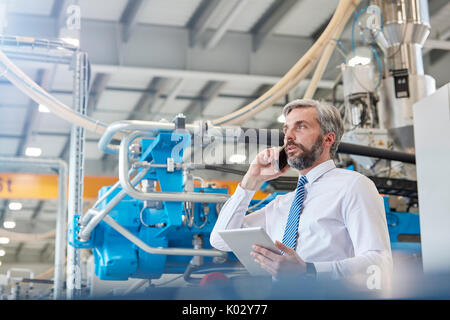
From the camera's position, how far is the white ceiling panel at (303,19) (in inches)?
235

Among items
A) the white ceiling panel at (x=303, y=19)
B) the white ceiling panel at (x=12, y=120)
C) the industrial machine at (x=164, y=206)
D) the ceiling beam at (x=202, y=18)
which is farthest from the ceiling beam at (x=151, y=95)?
the industrial machine at (x=164, y=206)

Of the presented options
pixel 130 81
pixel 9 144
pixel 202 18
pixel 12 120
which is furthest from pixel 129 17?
pixel 9 144

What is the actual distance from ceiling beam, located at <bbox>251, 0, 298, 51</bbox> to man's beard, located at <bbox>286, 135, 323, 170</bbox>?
15.4 feet

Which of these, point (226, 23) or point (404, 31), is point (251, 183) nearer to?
point (404, 31)

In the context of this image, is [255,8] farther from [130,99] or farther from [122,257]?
[122,257]

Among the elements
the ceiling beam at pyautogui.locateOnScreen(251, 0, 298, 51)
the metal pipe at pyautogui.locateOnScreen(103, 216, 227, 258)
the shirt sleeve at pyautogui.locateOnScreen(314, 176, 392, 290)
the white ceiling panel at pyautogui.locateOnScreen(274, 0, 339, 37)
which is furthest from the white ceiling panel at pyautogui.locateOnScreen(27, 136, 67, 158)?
the shirt sleeve at pyautogui.locateOnScreen(314, 176, 392, 290)

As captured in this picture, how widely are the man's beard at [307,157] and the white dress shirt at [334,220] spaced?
1.2 inches

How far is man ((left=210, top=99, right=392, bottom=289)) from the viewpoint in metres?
1.39

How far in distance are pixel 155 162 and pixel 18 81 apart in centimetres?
149

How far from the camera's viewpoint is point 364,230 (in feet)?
4.89

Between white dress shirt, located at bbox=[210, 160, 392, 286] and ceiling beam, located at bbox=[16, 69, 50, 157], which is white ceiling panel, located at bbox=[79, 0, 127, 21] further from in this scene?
white dress shirt, located at bbox=[210, 160, 392, 286]

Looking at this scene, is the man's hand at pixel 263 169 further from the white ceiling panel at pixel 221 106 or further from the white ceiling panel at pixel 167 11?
the white ceiling panel at pixel 221 106

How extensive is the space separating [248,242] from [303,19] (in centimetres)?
531

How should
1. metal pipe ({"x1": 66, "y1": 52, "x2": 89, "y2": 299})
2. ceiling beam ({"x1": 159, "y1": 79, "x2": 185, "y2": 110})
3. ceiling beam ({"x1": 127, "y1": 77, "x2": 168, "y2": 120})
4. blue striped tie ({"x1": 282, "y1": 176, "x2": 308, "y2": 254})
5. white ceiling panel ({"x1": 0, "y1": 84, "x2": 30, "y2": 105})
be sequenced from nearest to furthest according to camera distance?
blue striped tie ({"x1": 282, "y1": 176, "x2": 308, "y2": 254}), metal pipe ({"x1": 66, "y1": 52, "x2": 89, "y2": 299}), white ceiling panel ({"x1": 0, "y1": 84, "x2": 30, "y2": 105}), ceiling beam ({"x1": 159, "y1": 79, "x2": 185, "y2": 110}), ceiling beam ({"x1": 127, "y1": 77, "x2": 168, "y2": 120})
